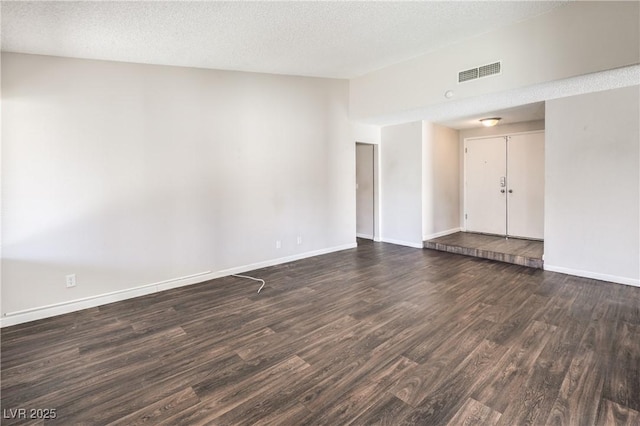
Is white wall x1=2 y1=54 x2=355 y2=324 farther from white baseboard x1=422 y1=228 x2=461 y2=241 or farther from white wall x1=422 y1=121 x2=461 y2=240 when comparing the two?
white baseboard x1=422 y1=228 x2=461 y2=241

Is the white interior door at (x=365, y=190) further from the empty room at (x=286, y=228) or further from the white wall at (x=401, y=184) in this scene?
the empty room at (x=286, y=228)

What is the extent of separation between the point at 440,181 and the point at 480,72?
2739 mm

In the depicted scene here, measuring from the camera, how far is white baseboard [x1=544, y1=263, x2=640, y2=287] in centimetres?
376

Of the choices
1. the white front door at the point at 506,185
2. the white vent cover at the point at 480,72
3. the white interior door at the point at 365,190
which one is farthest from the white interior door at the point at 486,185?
the white vent cover at the point at 480,72

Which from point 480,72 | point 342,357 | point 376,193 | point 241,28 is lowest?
point 342,357

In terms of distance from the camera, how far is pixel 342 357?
236 cm

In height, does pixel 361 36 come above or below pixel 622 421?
above

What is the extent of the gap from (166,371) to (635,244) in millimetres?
5161

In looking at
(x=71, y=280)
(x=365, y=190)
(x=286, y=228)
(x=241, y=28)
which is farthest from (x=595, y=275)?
(x=71, y=280)

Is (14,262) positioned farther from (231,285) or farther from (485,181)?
(485,181)

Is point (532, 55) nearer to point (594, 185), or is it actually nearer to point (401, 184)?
point (594, 185)

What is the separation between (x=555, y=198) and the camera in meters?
4.27

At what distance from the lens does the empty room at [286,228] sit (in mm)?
2037

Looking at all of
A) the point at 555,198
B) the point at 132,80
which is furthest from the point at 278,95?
the point at 555,198
